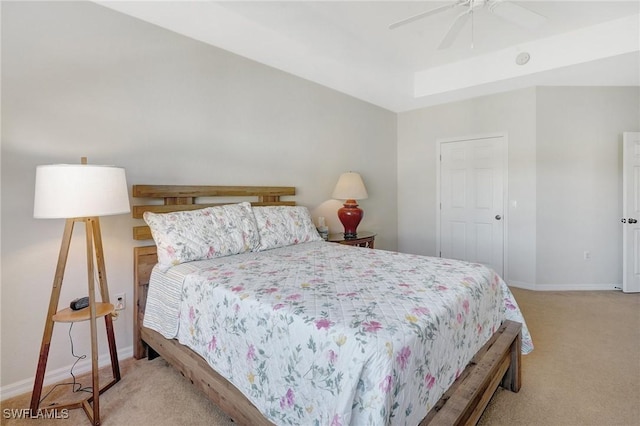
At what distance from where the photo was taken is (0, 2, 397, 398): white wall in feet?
6.23

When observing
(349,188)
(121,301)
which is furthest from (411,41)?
(121,301)

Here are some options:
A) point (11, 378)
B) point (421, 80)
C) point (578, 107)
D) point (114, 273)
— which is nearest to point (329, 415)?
point (114, 273)

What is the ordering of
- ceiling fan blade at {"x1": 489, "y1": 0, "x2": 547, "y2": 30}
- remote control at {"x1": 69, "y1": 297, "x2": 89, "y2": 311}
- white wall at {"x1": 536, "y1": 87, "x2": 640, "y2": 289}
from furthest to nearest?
white wall at {"x1": 536, "y1": 87, "x2": 640, "y2": 289}
ceiling fan blade at {"x1": 489, "y1": 0, "x2": 547, "y2": 30}
remote control at {"x1": 69, "y1": 297, "x2": 89, "y2": 311}

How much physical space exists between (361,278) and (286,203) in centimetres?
180

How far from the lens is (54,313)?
5.56 ft

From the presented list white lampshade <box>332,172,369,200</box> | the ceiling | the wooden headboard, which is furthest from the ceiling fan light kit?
the wooden headboard

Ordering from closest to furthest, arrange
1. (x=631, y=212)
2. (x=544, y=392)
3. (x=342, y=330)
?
1. (x=342, y=330)
2. (x=544, y=392)
3. (x=631, y=212)

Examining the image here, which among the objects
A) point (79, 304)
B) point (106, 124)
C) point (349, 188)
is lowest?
point (79, 304)

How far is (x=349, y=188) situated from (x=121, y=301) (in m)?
2.47

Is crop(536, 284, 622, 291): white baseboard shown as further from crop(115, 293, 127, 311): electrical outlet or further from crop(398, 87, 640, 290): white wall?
crop(115, 293, 127, 311): electrical outlet

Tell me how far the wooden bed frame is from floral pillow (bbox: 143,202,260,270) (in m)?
0.25

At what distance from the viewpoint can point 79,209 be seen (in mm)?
1610

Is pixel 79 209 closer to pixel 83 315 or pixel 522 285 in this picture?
pixel 83 315

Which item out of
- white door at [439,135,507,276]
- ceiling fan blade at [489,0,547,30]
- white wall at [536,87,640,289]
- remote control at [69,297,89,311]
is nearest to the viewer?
remote control at [69,297,89,311]
